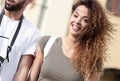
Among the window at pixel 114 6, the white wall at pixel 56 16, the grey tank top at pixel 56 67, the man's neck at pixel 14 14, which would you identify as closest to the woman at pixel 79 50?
the grey tank top at pixel 56 67

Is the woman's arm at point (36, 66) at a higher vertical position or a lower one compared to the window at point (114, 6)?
higher

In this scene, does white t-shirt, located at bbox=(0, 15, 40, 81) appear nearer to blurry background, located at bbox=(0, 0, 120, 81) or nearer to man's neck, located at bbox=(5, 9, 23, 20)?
man's neck, located at bbox=(5, 9, 23, 20)

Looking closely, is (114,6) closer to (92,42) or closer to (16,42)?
(92,42)

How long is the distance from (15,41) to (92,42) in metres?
0.78

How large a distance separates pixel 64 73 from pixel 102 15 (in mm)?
619

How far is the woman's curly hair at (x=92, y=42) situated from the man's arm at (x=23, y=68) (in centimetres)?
38

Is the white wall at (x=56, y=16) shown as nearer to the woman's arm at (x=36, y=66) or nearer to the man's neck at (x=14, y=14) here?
the woman's arm at (x=36, y=66)

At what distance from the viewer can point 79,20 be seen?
4.54 meters

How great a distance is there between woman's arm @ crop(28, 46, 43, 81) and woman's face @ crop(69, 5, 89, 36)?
324 mm

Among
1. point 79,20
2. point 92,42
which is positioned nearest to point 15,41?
point 79,20

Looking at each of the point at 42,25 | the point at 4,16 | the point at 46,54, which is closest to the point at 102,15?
the point at 46,54

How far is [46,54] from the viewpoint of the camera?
177 inches

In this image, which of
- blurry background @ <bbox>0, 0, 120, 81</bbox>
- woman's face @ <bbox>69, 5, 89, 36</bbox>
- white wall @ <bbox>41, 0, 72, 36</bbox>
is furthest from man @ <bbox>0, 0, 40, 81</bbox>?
white wall @ <bbox>41, 0, 72, 36</bbox>

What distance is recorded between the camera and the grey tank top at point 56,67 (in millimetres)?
4441
